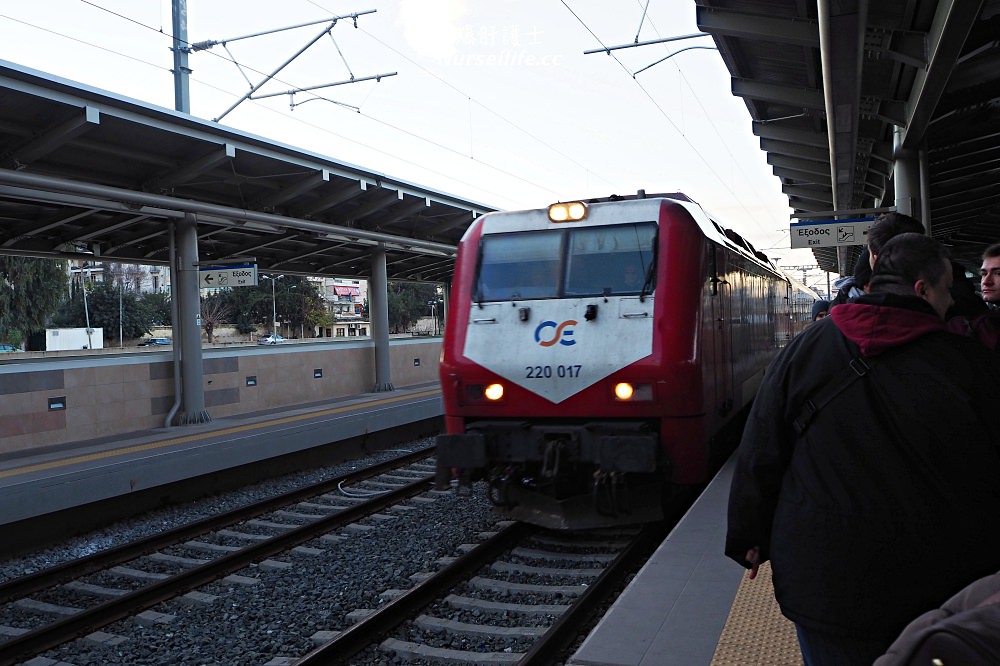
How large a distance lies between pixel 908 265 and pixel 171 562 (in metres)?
6.63

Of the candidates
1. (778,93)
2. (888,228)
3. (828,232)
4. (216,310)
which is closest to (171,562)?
(888,228)

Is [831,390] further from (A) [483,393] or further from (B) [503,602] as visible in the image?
(A) [483,393]

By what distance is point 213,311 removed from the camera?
5256cm

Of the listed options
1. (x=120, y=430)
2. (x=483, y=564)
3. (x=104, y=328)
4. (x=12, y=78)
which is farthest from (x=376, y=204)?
(x=104, y=328)

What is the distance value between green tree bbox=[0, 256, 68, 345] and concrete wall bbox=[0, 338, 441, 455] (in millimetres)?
24192

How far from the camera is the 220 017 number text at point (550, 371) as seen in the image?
6.32 m

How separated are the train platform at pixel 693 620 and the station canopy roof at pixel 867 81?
140 inches

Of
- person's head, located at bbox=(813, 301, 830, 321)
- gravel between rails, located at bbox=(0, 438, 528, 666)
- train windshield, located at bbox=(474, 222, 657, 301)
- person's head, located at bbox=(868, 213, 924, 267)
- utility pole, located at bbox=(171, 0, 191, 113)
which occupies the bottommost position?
gravel between rails, located at bbox=(0, 438, 528, 666)

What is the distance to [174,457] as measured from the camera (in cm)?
945

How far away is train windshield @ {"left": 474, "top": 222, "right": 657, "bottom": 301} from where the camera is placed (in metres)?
6.56

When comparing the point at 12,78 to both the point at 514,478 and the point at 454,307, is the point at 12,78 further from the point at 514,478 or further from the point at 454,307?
the point at 514,478

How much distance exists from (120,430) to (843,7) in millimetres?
11696

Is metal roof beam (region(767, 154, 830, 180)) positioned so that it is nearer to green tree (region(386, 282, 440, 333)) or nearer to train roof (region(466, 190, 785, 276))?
train roof (region(466, 190, 785, 276))

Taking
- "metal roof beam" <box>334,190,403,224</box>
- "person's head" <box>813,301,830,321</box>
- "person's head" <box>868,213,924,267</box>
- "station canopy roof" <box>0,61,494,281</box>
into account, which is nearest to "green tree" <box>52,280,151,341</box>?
"station canopy roof" <box>0,61,494,281</box>
